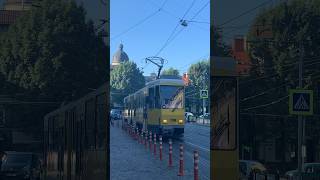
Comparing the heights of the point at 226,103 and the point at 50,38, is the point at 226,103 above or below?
below

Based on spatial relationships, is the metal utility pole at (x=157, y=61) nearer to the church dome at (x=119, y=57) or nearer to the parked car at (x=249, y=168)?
the church dome at (x=119, y=57)

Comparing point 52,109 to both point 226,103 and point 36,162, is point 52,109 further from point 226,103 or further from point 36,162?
point 226,103

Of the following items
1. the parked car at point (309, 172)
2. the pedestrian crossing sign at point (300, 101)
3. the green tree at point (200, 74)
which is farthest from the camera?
the parked car at point (309, 172)

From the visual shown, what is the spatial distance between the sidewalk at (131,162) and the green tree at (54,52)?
44 centimetres

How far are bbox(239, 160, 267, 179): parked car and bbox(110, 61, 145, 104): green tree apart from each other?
105 cm

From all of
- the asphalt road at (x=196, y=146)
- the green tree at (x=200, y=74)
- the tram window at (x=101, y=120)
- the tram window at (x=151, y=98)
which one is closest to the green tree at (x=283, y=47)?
the green tree at (x=200, y=74)

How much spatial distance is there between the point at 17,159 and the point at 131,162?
89cm

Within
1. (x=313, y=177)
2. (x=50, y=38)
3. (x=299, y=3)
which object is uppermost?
(x=299, y=3)

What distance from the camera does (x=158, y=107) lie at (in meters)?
4.17

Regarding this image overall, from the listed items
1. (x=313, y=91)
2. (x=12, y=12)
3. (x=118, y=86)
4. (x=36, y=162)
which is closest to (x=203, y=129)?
(x=118, y=86)

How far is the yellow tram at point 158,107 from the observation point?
154 inches

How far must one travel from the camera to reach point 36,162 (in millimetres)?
4223

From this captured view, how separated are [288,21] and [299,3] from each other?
0.18 m

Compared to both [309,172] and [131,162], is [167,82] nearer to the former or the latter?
[131,162]
